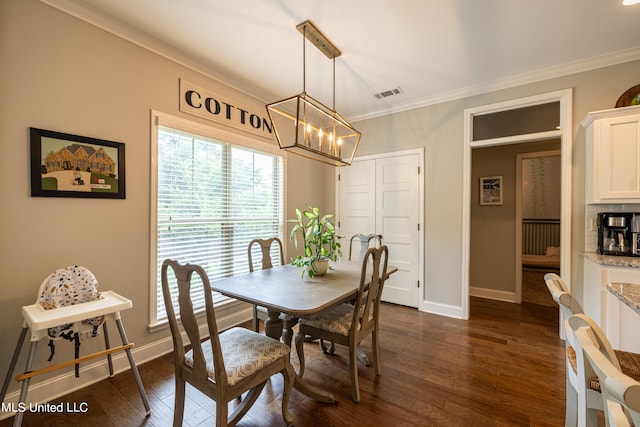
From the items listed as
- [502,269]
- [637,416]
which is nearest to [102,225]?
[637,416]

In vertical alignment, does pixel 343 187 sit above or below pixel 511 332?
above

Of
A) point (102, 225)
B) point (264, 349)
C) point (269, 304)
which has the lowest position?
point (264, 349)

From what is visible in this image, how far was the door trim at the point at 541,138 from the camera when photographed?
9.14 feet

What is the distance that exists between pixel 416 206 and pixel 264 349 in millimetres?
2850

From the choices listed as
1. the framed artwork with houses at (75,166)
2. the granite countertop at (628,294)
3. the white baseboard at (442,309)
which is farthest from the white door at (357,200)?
the framed artwork with houses at (75,166)

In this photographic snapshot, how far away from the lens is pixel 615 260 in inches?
87.4

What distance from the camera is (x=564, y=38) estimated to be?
236cm

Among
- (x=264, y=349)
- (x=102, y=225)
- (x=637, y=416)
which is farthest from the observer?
(x=102, y=225)

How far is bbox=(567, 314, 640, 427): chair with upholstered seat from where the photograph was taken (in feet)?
1.79

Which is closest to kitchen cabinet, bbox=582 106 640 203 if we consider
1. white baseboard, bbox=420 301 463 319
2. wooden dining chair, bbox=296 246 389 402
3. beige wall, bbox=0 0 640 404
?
beige wall, bbox=0 0 640 404

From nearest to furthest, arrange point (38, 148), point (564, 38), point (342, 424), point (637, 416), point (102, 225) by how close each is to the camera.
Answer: point (637, 416), point (342, 424), point (38, 148), point (102, 225), point (564, 38)

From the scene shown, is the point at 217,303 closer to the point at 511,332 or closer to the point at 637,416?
the point at 637,416

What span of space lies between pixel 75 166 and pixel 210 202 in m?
1.13

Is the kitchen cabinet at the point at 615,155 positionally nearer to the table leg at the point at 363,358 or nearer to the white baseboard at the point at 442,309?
the white baseboard at the point at 442,309
